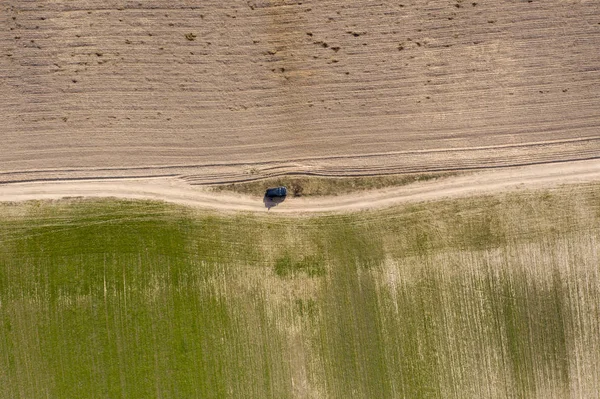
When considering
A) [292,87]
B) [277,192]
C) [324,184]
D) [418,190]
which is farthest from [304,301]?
[292,87]

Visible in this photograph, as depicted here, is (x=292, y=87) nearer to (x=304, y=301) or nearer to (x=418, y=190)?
(x=418, y=190)

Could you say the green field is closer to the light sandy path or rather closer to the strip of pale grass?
the light sandy path

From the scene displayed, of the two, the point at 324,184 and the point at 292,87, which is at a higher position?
the point at 292,87

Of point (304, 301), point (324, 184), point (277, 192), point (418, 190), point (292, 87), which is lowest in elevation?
point (304, 301)

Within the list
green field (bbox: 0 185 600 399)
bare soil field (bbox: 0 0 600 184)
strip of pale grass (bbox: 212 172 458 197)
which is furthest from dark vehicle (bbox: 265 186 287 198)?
green field (bbox: 0 185 600 399)

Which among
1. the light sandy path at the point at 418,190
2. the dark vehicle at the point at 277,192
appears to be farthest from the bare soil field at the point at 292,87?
the dark vehicle at the point at 277,192

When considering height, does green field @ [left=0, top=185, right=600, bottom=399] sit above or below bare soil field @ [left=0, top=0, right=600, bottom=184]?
below
